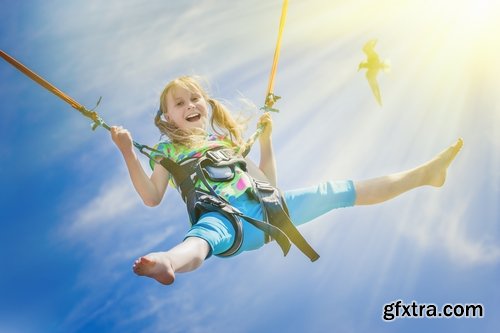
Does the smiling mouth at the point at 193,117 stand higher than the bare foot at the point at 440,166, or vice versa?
the smiling mouth at the point at 193,117

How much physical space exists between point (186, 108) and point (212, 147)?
593mm

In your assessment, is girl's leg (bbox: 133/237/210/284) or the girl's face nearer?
girl's leg (bbox: 133/237/210/284)

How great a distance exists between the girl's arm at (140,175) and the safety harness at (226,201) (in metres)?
0.19

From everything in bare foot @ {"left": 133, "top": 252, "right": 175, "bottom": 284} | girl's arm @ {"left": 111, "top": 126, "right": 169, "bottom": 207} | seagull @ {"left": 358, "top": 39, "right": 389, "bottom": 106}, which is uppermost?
seagull @ {"left": 358, "top": 39, "right": 389, "bottom": 106}

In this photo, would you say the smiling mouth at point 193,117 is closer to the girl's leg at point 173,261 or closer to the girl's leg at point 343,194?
the girl's leg at point 343,194

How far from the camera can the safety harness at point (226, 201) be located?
479cm

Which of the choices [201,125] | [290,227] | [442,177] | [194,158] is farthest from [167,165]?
[442,177]

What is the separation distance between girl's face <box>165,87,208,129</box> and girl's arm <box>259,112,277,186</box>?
66cm

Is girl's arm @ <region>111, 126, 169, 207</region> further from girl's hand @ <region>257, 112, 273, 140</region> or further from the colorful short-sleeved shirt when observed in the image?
girl's hand @ <region>257, 112, 273, 140</region>

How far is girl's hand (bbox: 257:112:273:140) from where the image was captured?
6191 millimetres

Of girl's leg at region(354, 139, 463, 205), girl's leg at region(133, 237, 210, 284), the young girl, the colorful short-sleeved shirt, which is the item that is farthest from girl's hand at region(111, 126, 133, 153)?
girl's leg at region(354, 139, 463, 205)

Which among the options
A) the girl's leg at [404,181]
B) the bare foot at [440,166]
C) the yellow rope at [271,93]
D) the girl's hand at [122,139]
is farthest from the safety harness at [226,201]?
the bare foot at [440,166]

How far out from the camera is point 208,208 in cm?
488

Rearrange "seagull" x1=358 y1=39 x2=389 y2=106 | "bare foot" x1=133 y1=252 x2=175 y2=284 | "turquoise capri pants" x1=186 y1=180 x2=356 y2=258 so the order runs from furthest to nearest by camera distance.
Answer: "seagull" x1=358 y1=39 x2=389 y2=106 → "turquoise capri pants" x1=186 y1=180 x2=356 y2=258 → "bare foot" x1=133 y1=252 x2=175 y2=284
